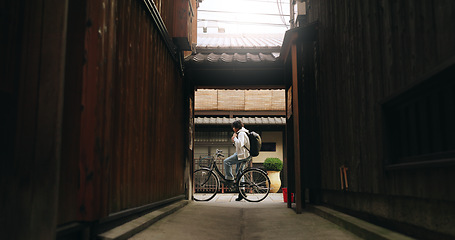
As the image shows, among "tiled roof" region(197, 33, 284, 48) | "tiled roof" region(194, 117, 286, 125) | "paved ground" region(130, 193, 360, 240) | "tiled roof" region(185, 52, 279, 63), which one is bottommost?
"paved ground" region(130, 193, 360, 240)

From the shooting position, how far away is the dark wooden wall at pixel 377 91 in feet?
9.44

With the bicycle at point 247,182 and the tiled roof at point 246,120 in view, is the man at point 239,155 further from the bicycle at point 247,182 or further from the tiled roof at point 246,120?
the tiled roof at point 246,120

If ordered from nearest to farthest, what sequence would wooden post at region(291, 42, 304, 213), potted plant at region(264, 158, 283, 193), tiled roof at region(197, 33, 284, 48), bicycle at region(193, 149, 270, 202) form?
wooden post at region(291, 42, 304, 213) < bicycle at region(193, 149, 270, 202) < tiled roof at region(197, 33, 284, 48) < potted plant at region(264, 158, 283, 193)

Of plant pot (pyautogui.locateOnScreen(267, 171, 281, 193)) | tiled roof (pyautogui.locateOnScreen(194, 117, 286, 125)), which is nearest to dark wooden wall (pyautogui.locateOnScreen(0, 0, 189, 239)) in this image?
tiled roof (pyautogui.locateOnScreen(194, 117, 286, 125))

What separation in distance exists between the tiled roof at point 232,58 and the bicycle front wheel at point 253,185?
3167mm

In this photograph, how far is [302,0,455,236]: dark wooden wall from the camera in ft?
9.44

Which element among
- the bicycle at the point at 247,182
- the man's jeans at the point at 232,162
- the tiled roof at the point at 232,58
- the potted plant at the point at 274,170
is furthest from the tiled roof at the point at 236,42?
the potted plant at the point at 274,170

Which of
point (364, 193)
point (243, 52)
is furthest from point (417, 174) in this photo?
point (243, 52)

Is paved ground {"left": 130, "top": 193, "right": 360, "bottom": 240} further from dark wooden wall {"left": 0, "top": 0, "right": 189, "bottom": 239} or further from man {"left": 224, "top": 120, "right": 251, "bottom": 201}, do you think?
man {"left": 224, "top": 120, "right": 251, "bottom": 201}

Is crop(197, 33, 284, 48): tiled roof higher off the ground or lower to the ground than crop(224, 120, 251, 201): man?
higher

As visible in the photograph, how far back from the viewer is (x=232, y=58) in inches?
354

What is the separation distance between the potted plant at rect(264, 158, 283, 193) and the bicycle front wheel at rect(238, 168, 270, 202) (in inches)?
159

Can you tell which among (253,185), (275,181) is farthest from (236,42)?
(253,185)

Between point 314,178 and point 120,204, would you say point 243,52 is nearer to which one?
point 314,178
